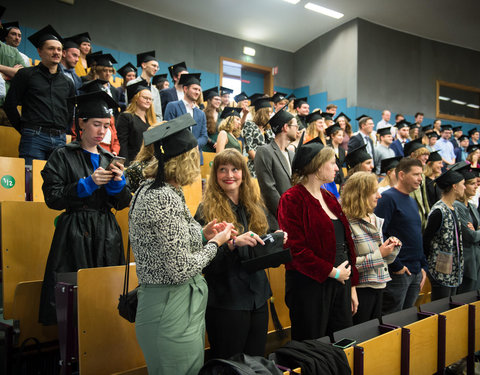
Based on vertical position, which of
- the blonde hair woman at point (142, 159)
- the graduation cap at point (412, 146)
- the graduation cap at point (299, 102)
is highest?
the graduation cap at point (299, 102)

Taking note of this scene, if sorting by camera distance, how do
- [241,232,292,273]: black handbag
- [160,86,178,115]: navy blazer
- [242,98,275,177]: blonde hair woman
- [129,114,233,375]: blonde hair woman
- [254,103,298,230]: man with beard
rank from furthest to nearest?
1. [160,86,178,115]: navy blazer
2. [242,98,275,177]: blonde hair woman
3. [254,103,298,230]: man with beard
4. [241,232,292,273]: black handbag
5. [129,114,233,375]: blonde hair woman

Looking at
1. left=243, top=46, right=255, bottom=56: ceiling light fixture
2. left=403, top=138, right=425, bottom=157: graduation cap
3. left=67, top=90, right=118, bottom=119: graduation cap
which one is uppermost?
left=243, top=46, right=255, bottom=56: ceiling light fixture

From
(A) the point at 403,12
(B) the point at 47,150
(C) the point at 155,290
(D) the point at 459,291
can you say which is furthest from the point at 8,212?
(A) the point at 403,12

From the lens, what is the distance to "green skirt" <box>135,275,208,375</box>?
1.45 m

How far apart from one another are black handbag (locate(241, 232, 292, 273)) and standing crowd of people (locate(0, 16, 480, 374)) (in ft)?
0.14

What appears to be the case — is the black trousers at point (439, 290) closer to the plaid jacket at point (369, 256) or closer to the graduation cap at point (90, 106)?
the plaid jacket at point (369, 256)

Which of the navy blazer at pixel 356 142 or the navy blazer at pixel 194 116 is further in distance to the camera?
the navy blazer at pixel 356 142

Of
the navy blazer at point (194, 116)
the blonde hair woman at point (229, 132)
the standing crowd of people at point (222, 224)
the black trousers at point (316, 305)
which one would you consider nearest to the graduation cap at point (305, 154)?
the standing crowd of people at point (222, 224)

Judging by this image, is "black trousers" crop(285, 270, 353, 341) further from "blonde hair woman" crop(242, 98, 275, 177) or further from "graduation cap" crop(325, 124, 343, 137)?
"graduation cap" crop(325, 124, 343, 137)

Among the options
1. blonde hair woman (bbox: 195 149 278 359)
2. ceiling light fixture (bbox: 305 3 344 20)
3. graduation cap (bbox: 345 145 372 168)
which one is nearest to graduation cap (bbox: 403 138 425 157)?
graduation cap (bbox: 345 145 372 168)

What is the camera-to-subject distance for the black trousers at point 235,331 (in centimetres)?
186

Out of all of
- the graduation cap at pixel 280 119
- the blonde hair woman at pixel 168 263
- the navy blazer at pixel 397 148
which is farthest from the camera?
the navy blazer at pixel 397 148

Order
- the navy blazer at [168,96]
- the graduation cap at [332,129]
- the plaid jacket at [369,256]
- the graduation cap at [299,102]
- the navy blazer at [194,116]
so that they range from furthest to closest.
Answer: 1. the graduation cap at [299,102]
2. the graduation cap at [332,129]
3. the navy blazer at [168,96]
4. the navy blazer at [194,116]
5. the plaid jacket at [369,256]

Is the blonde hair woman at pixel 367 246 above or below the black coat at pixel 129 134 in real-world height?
below
